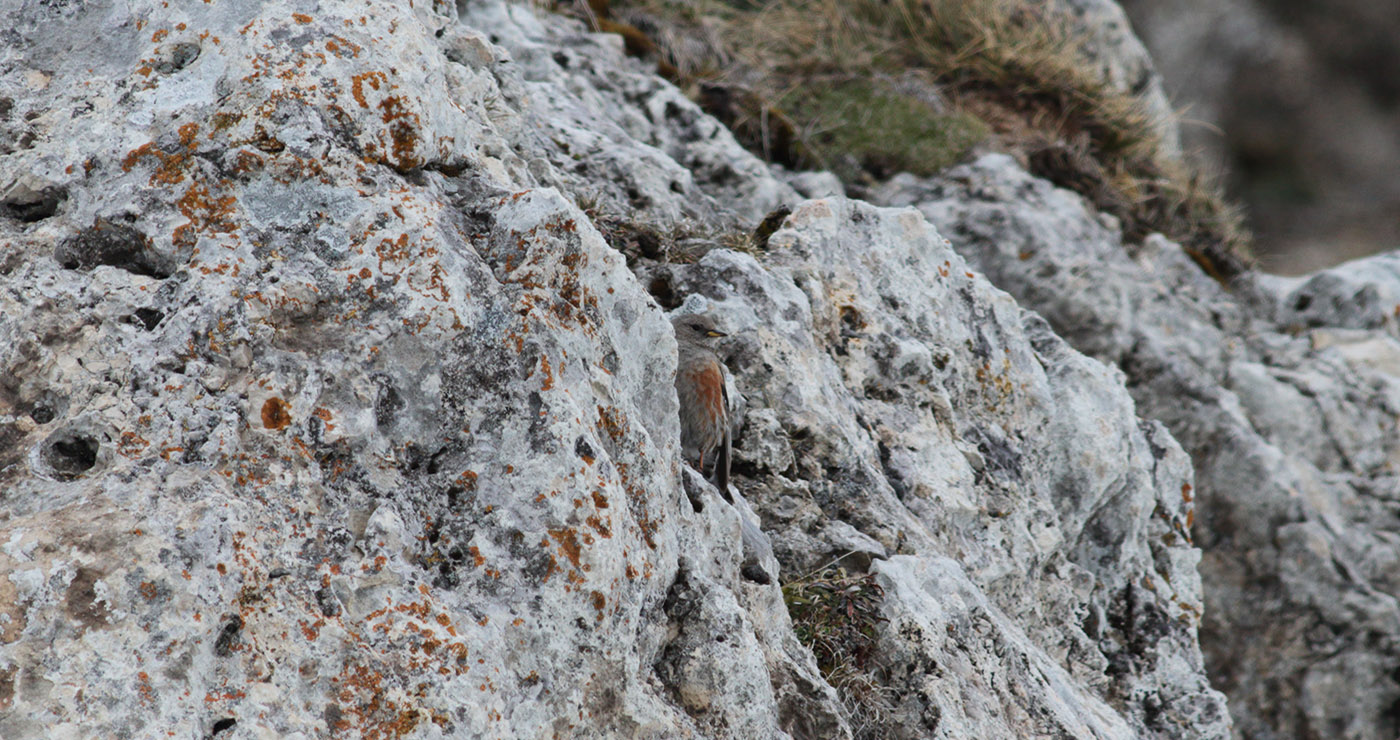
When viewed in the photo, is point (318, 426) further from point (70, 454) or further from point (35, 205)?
point (35, 205)

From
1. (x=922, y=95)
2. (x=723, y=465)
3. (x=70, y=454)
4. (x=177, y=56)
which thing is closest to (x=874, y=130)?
(x=922, y=95)

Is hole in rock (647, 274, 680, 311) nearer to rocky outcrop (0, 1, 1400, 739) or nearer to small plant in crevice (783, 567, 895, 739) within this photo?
rocky outcrop (0, 1, 1400, 739)

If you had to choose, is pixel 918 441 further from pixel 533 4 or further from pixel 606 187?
pixel 533 4

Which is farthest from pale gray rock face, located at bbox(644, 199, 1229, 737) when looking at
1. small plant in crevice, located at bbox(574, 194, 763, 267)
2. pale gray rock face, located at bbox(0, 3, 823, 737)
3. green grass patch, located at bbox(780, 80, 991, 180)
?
green grass patch, located at bbox(780, 80, 991, 180)

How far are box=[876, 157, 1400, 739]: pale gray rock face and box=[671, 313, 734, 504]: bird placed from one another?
4.88m

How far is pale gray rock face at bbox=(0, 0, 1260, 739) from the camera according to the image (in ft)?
7.17

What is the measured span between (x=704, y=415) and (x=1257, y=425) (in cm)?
629

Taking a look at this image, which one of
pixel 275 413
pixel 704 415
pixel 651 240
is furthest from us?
Answer: pixel 651 240

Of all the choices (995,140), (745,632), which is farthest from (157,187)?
(995,140)

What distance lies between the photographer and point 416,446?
8.35 ft

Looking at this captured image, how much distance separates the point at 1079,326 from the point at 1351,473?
2.45 meters

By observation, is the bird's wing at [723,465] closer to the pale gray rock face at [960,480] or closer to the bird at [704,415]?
the bird at [704,415]

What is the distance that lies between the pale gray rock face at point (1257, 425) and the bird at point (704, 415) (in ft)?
16.0

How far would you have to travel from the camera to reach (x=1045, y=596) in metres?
4.67
